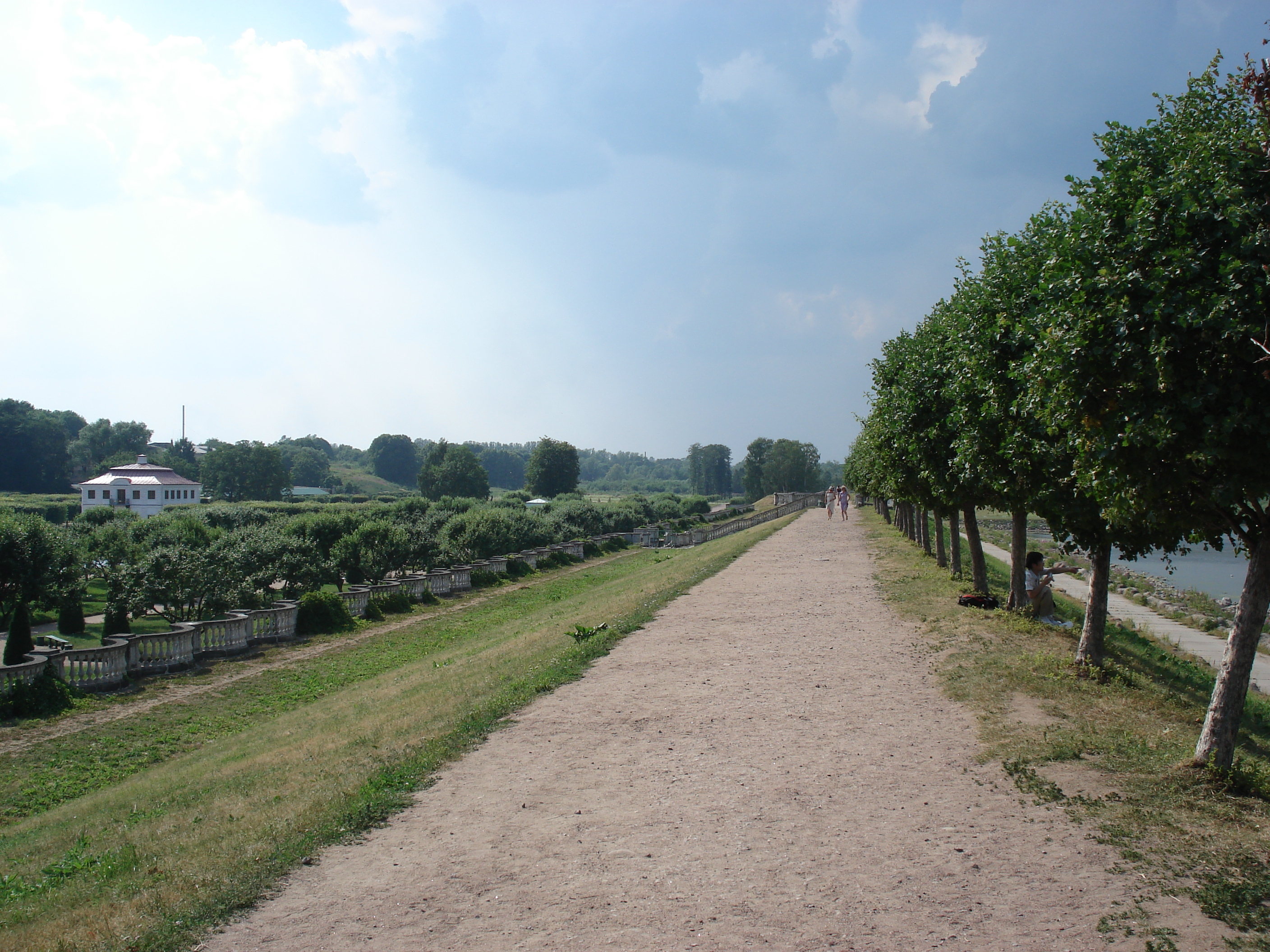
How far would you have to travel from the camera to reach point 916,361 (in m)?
18.6

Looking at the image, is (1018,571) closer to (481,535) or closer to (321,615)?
(321,615)

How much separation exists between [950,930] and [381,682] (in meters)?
15.1

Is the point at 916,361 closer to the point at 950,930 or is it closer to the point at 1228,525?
the point at 1228,525

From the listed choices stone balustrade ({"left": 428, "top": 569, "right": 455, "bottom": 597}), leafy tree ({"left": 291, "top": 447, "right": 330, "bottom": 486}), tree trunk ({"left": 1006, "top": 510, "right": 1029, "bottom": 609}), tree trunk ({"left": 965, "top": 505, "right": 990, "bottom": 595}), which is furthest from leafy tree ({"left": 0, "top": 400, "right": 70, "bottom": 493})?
tree trunk ({"left": 1006, "top": 510, "right": 1029, "bottom": 609})

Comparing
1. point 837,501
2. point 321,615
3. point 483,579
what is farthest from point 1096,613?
point 837,501

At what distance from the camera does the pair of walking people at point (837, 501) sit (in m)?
51.0

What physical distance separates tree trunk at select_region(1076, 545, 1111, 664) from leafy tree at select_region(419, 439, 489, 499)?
101 meters

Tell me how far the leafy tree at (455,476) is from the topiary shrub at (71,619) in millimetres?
78638

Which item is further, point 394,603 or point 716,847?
point 394,603

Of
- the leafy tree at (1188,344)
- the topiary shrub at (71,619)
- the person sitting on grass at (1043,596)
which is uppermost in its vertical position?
the leafy tree at (1188,344)

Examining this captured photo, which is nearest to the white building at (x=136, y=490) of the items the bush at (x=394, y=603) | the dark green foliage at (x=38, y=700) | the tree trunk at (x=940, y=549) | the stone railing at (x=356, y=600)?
the bush at (x=394, y=603)

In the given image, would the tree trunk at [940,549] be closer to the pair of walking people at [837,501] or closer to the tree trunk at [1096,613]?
the tree trunk at [1096,613]

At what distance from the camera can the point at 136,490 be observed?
3354 inches

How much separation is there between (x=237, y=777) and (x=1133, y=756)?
10.4m
